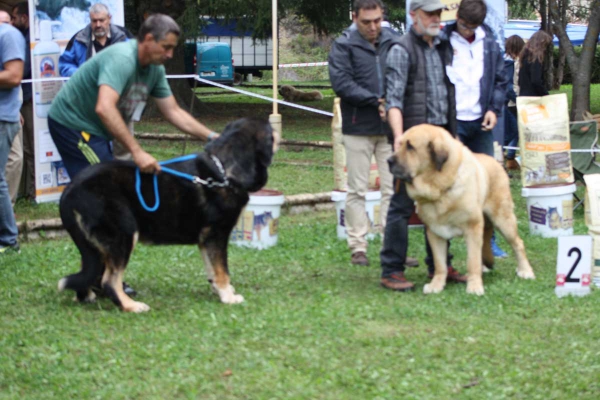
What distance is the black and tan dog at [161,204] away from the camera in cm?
555

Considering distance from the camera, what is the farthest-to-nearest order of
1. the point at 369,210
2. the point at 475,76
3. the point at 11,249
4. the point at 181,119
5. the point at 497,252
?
the point at 369,210 < the point at 497,252 < the point at 11,249 < the point at 475,76 < the point at 181,119

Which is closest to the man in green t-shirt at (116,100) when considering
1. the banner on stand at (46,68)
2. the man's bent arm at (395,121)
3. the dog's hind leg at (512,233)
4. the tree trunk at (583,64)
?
the man's bent arm at (395,121)

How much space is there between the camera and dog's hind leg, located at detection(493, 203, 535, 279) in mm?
6613

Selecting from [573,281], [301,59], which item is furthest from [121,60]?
[301,59]

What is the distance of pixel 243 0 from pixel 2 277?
11.1 metres

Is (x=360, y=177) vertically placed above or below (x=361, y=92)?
below

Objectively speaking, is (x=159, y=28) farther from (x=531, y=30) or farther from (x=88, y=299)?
(x=531, y=30)

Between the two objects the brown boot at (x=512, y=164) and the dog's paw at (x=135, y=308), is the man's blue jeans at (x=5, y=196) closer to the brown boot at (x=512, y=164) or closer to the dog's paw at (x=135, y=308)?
the dog's paw at (x=135, y=308)

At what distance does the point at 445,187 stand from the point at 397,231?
587mm

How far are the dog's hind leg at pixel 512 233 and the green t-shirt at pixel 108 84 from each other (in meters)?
2.59

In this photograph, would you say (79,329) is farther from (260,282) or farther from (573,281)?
(573,281)

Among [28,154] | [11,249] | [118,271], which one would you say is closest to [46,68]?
[28,154]

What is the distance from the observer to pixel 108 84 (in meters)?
5.55

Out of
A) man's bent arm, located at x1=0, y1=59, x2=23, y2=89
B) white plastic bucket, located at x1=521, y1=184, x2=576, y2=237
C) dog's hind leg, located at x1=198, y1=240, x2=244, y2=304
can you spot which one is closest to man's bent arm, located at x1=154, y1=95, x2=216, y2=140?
dog's hind leg, located at x1=198, y1=240, x2=244, y2=304
